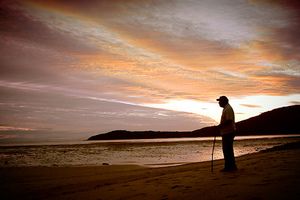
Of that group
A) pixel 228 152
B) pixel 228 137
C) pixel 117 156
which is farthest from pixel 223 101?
pixel 117 156

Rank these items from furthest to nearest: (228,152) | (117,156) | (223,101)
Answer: (117,156)
(223,101)
(228,152)

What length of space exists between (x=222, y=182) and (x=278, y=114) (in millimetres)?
166536

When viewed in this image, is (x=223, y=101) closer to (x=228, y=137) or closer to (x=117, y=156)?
(x=228, y=137)

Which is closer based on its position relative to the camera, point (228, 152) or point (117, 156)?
point (228, 152)

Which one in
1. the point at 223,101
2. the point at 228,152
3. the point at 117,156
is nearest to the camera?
the point at 228,152

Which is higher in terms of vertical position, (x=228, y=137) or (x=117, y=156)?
(x=228, y=137)

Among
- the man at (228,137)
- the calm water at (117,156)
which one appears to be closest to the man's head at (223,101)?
the man at (228,137)

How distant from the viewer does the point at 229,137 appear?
8.20 m

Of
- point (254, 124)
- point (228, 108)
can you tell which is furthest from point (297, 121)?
point (228, 108)

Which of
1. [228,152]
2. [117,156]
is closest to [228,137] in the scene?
[228,152]

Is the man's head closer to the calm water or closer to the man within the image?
the man

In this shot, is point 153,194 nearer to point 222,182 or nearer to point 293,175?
point 222,182

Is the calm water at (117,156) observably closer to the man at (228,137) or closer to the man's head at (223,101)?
the man at (228,137)

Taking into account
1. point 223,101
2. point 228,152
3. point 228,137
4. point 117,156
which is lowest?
point 117,156
